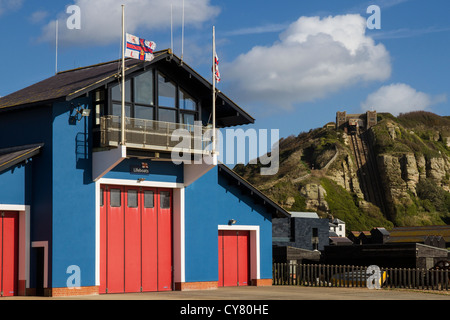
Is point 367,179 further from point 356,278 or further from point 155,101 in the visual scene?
point 155,101

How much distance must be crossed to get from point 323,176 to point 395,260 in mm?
127672

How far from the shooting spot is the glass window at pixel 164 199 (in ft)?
102

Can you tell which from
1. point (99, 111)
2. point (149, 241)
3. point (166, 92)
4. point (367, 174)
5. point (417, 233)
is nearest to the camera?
point (99, 111)

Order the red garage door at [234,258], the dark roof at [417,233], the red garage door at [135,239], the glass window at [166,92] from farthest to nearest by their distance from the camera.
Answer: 1. the dark roof at [417,233]
2. the red garage door at [234,258]
3. the glass window at [166,92]
4. the red garage door at [135,239]

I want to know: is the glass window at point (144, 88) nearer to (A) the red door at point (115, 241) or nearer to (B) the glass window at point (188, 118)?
(B) the glass window at point (188, 118)

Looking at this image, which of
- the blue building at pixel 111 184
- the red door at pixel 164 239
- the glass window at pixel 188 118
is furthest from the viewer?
the glass window at pixel 188 118

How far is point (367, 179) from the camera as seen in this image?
17362cm

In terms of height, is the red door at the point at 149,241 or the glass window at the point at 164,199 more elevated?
the glass window at the point at 164,199

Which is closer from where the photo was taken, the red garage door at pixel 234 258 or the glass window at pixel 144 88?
the glass window at pixel 144 88

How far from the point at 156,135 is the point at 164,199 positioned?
3.28 meters

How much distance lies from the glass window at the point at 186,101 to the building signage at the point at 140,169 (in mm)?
3094

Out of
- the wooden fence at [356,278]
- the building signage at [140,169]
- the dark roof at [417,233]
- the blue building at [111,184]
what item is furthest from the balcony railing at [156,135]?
the dark roof at [417,233]

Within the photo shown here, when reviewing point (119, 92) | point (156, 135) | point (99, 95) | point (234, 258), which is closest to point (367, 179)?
point (234, 258)
